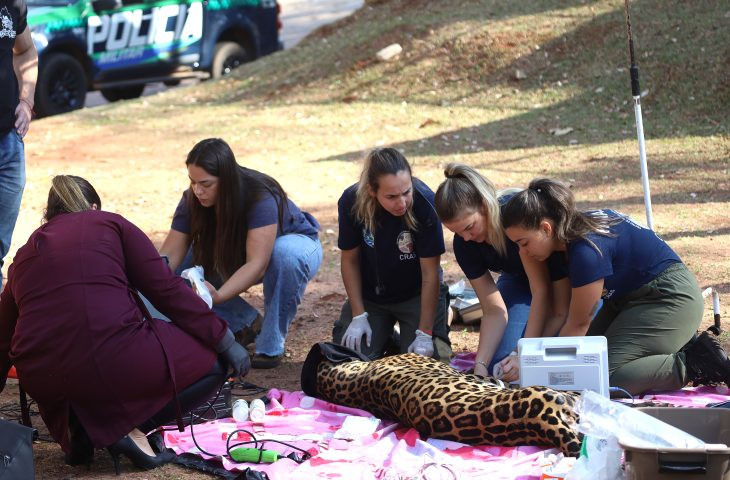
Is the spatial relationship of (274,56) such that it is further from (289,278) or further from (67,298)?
(67,298)

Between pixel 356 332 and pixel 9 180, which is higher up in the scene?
pixel 9 180

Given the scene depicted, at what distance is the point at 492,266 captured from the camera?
4.91 metres

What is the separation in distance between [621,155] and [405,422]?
5596 mm

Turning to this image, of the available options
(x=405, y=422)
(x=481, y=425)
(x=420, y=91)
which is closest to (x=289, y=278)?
(x=405, y=422)

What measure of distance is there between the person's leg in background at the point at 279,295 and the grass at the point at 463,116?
165 cm

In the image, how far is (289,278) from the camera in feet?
17.6

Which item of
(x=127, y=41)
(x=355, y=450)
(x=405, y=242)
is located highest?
(x=127, y=41)

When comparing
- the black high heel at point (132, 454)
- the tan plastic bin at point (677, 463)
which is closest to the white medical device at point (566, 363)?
the tan plastic bin at point (677, 463)

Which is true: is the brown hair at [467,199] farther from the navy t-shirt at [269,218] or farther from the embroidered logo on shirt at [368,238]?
the navy t-shirt at [269,218]

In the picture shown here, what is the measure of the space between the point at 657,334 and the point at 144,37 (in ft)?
34.0

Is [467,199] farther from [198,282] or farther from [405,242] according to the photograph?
[198,282]

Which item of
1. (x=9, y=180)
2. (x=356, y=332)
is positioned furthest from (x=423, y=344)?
(x=9, y=180)

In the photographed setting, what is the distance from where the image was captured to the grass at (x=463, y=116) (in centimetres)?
879

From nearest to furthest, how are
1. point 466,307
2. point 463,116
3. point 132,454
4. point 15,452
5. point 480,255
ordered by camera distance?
point 15,452 < point 132,454 < point 480,255 < point 466,307 < point 463,116
